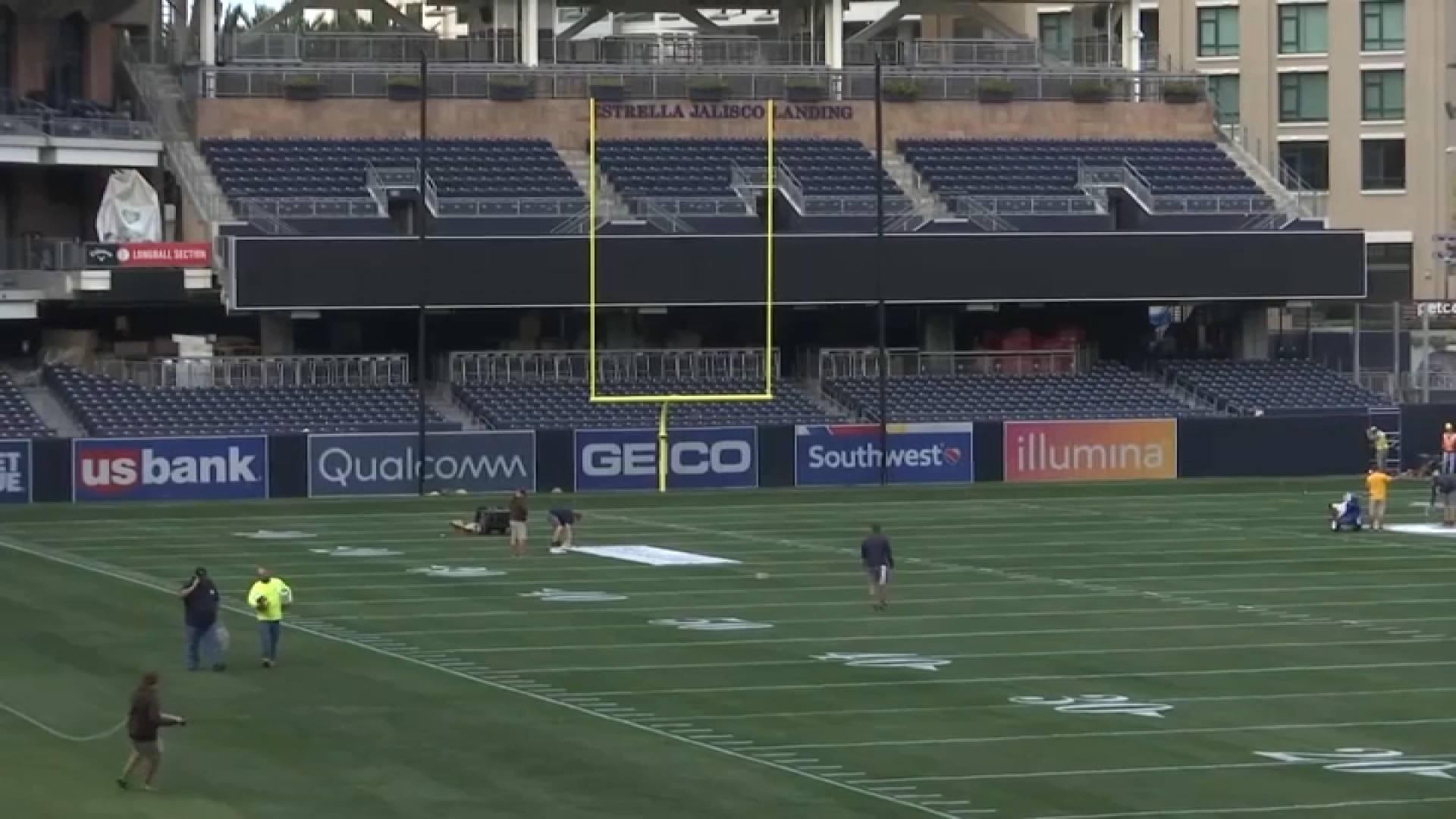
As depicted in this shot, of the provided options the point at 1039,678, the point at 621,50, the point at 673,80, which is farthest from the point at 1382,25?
the point at 1039,678

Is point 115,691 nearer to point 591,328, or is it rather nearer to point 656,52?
point 591,328

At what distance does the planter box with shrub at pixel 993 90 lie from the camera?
70000 mm

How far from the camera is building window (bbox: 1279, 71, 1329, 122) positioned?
3519 inches

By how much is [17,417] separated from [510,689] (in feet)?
99.3

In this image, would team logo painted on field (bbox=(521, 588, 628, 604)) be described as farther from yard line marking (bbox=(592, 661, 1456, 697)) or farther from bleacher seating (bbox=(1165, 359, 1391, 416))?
bleacher seating (bbox=(1165, 359, 1391, 416))

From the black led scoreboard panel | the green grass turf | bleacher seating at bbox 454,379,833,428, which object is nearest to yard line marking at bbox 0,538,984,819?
the green grass turf

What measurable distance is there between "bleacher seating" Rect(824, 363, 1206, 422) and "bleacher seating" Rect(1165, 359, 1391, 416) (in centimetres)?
107

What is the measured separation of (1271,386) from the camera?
212 ft

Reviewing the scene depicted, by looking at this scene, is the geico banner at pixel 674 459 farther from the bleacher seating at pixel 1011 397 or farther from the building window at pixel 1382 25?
the building window at pixel 1382 25

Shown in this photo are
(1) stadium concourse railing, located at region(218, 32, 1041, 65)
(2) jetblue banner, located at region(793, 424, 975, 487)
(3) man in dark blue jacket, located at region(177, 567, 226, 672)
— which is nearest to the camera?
(3) man in dark blue jacket, located at region(177, 567, 226, 672)

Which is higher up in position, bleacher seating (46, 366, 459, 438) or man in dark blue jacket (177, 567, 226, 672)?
bleacher seating (46, 366, 459, 438)

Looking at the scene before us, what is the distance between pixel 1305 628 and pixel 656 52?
39600 mm

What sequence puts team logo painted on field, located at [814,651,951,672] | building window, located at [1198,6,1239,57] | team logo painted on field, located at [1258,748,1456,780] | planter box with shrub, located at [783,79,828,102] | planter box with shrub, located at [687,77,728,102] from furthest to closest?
building window, located at [1198,6,1239,57]
planter box with shrub, located at [783,79,828,102]
planter box with shrub, located at [687,77,728,102]
team logo painted on field, located at [814,651,951,672]
team logo painted on field, located at [1258,748,1456,780]

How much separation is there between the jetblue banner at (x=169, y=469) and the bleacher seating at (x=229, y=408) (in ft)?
2.75
